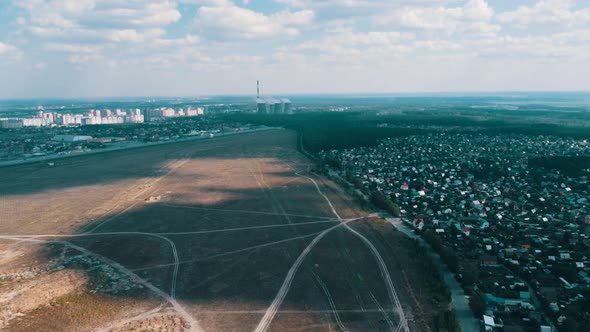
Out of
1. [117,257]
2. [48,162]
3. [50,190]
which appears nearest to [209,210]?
[117,257]

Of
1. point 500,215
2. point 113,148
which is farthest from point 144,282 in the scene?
point 113,148

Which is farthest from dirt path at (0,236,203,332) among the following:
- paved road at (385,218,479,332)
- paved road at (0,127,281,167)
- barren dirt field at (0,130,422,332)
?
paved road at (0,127,281,167)

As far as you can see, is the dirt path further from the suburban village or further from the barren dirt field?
the suburban village

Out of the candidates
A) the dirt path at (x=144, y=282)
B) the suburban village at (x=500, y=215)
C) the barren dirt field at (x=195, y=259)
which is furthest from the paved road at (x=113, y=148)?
the dirt path at (x=144, y=282)

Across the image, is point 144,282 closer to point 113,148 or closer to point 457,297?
point 457,297

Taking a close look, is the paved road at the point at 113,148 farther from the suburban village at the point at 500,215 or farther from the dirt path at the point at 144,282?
the dirt path at the point at 144,282

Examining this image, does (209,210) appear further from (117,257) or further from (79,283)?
(79,283)
